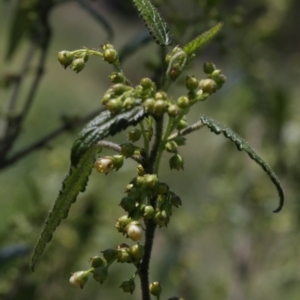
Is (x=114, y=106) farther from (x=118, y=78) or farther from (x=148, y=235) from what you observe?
(x=148, y=235)

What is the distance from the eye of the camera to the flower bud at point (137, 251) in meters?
0.78

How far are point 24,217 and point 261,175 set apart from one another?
123 cm

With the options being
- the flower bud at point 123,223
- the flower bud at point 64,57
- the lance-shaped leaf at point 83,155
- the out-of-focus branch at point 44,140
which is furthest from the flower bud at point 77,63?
the out-of-focus branch at point 44,140

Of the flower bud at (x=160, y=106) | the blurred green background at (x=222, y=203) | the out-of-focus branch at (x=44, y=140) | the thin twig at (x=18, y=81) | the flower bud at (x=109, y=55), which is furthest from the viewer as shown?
the blurred green background at (x=222, y=203)

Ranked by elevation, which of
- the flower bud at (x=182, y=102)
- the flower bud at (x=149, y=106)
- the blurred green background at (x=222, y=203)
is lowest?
the blurred green background at (x=222, y=203)

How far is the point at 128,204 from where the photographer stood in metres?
0.77

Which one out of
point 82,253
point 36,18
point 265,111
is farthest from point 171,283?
point 36,18

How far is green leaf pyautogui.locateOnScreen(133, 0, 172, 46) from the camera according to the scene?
32.4 inches

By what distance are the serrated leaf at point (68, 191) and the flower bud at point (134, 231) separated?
0.10 metres

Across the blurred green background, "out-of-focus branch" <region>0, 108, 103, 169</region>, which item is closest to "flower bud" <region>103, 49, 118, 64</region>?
"out-of-focus branch" <region>0, 108, 103, 169</region>

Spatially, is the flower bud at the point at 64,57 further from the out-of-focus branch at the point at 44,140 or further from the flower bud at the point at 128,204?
the out-of-focus branch at the point at 44,140

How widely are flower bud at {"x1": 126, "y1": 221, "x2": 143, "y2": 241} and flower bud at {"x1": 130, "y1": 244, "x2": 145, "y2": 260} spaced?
0.11ft

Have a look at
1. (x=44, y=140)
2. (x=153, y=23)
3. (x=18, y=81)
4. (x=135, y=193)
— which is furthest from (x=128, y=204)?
(x=18, y=81)

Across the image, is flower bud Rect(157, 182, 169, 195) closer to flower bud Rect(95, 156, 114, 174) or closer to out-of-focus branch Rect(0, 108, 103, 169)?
flower bud Rect(95, 156, 114, 174)
